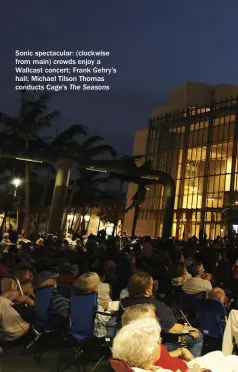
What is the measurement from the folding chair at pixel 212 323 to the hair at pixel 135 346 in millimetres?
3037

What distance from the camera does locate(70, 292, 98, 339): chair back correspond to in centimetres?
586

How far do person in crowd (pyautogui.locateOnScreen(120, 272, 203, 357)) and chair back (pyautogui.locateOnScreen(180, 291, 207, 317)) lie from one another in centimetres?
179

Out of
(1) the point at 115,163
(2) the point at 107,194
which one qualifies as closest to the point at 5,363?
(1) the point at 115,163

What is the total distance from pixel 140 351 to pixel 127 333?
0.15 m

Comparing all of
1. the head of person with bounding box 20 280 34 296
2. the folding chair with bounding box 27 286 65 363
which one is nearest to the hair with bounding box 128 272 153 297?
the folding chair with bounding box 27 286 65 363

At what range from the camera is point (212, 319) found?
20.4 feet

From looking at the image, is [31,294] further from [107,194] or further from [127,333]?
[107,194]

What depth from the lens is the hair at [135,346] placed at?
3275 millimetres

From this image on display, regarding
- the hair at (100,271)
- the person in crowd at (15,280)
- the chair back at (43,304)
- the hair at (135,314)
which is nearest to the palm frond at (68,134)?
the hair at (100,271)

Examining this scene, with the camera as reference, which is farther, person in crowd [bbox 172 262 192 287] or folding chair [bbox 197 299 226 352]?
person in crowd [bbox 172 262 192 287]

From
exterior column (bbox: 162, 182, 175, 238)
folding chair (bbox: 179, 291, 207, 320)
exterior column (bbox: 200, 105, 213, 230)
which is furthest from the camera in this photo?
exterior column (bbox: 200, 105, 213, 230)

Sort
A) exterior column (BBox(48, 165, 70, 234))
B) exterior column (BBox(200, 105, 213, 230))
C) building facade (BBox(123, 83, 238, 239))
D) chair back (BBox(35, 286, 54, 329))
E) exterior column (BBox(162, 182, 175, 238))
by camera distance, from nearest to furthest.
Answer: chair back (BBox(35, 286, 54, 329)) < exterior column (BBox(48, 165, 70, 234)) < exterior column (BBox(162, 182, 175, 238)) < building facade (BBox(123, 83, 238, 239)) < exterior column (BBox(200, 105, 213, 230))

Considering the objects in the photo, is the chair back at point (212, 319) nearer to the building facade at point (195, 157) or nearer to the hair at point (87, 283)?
the hair at point (87, 283)

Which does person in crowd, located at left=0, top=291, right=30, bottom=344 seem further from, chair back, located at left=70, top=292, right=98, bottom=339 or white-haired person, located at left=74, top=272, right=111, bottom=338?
white-haired person, located at left=74, top=272, right=111, bottom=338
